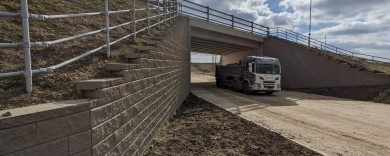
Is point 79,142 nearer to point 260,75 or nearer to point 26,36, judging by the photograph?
point 26,36

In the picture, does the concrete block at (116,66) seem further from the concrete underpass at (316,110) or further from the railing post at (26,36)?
the concrete underpass at (316,110)

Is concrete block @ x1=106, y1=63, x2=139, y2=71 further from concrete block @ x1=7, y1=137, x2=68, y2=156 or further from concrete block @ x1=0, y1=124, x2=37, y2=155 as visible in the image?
concrete block @ x1=0, y1=124, x2=37, y2=155

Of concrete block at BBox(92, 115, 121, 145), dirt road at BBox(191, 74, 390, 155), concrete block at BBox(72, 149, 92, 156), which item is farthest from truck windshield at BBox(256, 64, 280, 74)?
concrete block at BBox(72, 149, 92, 156)

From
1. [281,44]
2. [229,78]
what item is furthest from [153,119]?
[281,44]

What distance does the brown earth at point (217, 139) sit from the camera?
7.50 m

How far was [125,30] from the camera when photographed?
33.0 feet

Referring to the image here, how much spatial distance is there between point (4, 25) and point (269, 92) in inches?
831

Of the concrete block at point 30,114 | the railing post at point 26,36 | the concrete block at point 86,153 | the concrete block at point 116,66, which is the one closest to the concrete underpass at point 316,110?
the concrete block at point 116,66

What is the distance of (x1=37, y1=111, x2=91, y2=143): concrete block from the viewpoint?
3.08m

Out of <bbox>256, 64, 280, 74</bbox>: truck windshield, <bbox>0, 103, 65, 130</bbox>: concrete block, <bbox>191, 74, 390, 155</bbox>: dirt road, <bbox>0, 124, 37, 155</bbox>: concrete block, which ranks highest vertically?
<bbox>256, 64, 280, 74</bbox>: truck windshield

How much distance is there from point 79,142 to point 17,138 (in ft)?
2.96

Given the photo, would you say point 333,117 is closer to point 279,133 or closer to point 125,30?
point 279,133

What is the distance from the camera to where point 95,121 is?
404 cm

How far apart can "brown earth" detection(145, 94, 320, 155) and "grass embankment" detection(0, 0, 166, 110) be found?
246 centimetres
